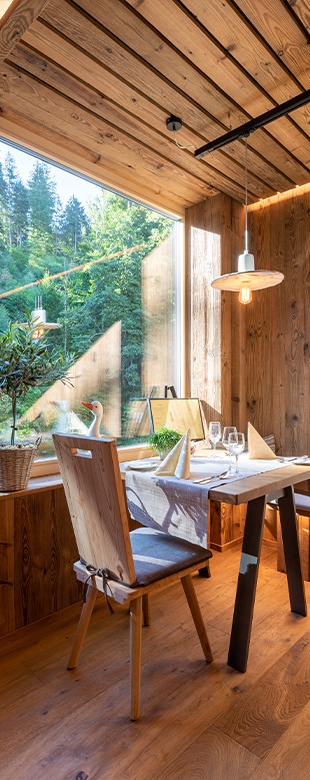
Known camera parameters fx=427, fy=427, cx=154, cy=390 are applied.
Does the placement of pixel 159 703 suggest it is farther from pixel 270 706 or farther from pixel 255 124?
pixel 255 124

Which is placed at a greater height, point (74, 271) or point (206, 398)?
point (74, 271)

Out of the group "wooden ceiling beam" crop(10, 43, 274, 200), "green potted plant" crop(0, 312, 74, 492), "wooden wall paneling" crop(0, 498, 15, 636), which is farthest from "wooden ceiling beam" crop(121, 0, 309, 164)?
"wooden wall paneling" crop(0, 498, 15, 636)

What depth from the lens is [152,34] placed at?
177 centimetres

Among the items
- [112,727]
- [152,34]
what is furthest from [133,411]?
[152,34]

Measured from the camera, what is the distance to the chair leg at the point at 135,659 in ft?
4.50

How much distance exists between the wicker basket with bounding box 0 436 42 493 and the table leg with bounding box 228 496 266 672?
99 centimetres

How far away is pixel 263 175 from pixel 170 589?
2.70m

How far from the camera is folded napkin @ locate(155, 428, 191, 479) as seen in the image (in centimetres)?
178

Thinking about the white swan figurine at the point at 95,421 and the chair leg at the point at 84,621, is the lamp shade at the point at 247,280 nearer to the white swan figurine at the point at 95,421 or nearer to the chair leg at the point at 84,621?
the white swan figurine at the point at 95,421

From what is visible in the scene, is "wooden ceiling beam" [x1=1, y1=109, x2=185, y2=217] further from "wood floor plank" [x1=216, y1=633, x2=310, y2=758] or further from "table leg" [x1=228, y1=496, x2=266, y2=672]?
"wood floor plank" [x1=216, y1=633, x2=310, y2=758]

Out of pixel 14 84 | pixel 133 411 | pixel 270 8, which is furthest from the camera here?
pixel 133 411

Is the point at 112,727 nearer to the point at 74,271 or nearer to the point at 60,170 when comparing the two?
the point at 74,271

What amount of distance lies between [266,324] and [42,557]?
7.34 ft

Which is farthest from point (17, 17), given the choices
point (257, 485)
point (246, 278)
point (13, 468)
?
point (257, 485)
